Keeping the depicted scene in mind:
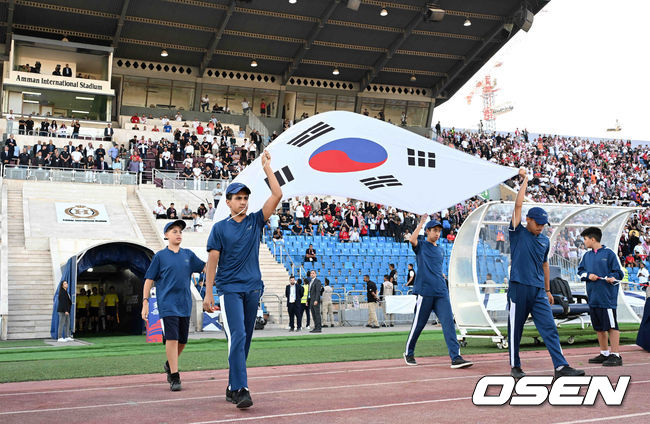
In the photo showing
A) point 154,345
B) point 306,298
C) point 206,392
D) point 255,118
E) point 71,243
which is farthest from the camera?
point 255,118

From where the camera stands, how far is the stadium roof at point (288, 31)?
1596 inches

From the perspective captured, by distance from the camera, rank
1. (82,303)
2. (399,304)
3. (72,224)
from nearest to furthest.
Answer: (399,304) < (82,303) < (72,224)

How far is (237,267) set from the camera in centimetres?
673

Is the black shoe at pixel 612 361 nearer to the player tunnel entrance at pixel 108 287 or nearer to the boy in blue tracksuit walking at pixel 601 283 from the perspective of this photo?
the boy in blue tracksuit walking at pixel 601 283

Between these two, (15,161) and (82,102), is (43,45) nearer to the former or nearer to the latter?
(82,102)

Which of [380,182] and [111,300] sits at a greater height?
[380,182]

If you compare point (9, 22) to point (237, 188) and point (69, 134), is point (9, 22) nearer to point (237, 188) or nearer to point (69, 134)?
point (69, 134)

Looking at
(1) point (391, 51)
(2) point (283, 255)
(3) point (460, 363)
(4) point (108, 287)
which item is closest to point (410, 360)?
(3) point (460, 363)

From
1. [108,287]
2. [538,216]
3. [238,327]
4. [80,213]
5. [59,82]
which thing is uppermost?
[59,82]

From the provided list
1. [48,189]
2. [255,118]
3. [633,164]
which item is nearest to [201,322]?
[48,189]

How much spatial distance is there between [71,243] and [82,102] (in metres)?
19.7

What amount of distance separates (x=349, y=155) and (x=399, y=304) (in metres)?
13.3

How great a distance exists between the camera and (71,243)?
2594 centimetres

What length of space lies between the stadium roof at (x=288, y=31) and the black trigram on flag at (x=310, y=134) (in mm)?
29896
